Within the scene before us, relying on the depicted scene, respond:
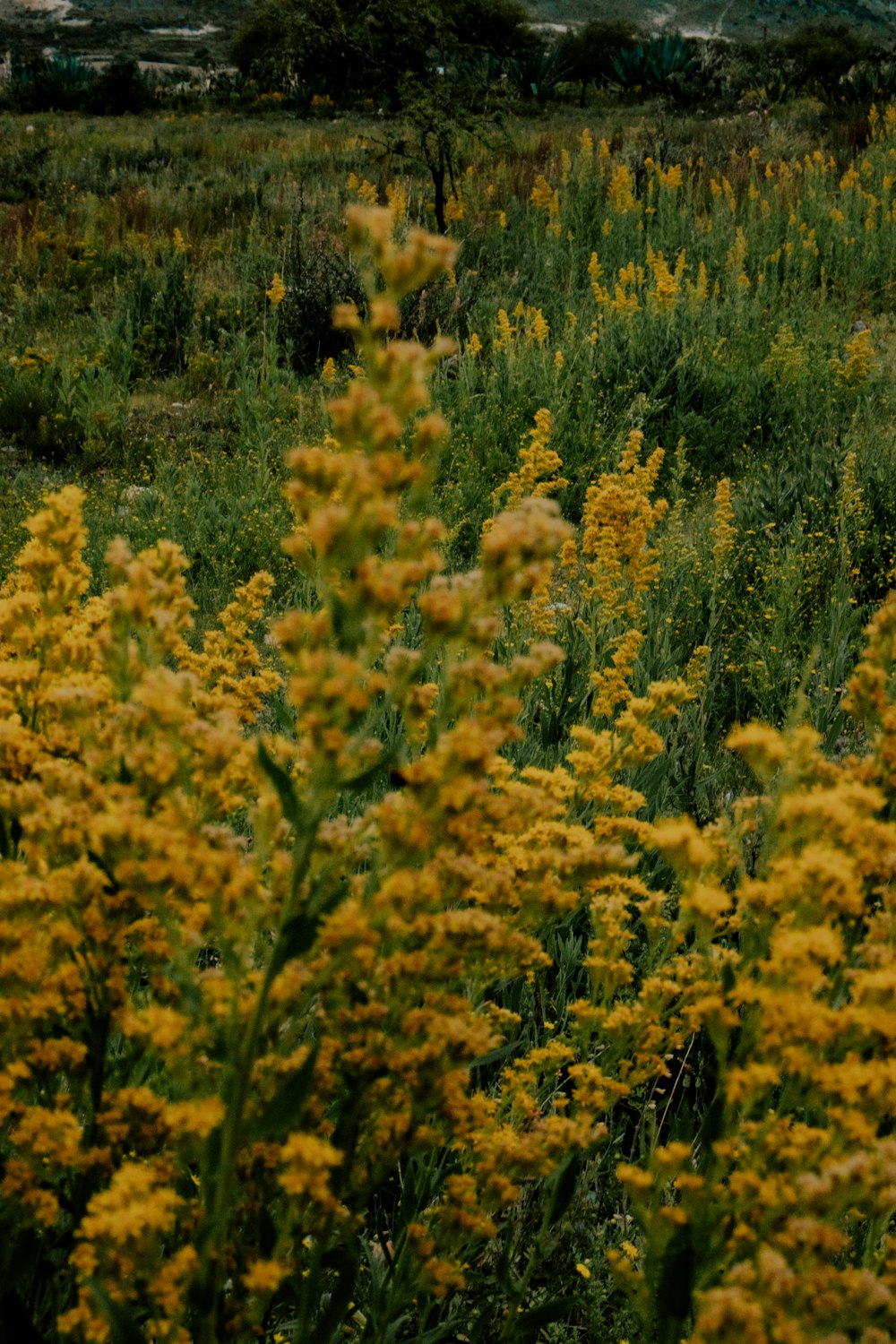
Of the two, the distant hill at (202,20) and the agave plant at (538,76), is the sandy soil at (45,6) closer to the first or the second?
the distant hill at (202,20)

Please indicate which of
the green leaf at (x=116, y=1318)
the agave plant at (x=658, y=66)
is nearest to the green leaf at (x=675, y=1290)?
the green leaf at (x=116, y=1318)

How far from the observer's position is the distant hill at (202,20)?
157ft

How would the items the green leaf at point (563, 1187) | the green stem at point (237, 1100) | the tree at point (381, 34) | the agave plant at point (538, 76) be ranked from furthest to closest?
the agave plant at point (538, 76), the tree at point (381, 34), the green leaf at point (563, 1187), the green stem at point (237, 1100)

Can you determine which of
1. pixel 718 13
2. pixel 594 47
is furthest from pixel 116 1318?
pixel 718 13

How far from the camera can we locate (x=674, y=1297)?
1.19 metres

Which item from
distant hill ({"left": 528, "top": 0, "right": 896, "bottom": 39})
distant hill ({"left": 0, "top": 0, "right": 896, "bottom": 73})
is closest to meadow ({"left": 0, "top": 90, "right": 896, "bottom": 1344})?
distant hill ({"left": 0, "top": 0, "right": 896, "bottom": 73})

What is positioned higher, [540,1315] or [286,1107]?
[286,1107]

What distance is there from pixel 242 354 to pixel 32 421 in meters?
1.43

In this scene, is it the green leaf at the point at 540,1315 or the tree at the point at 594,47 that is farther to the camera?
the tree at the point at 594,47

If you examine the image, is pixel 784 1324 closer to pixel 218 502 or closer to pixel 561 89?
pixel 218 502

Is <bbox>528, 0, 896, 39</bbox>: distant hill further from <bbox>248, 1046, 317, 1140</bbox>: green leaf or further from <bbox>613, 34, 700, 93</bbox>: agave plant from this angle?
<bbox>248, 1046, 317, 1140</bbox>: green leaf

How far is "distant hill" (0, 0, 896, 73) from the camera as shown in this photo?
4800cm

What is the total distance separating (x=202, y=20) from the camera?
2195 inches

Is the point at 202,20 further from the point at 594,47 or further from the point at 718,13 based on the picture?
the point at 718,13
